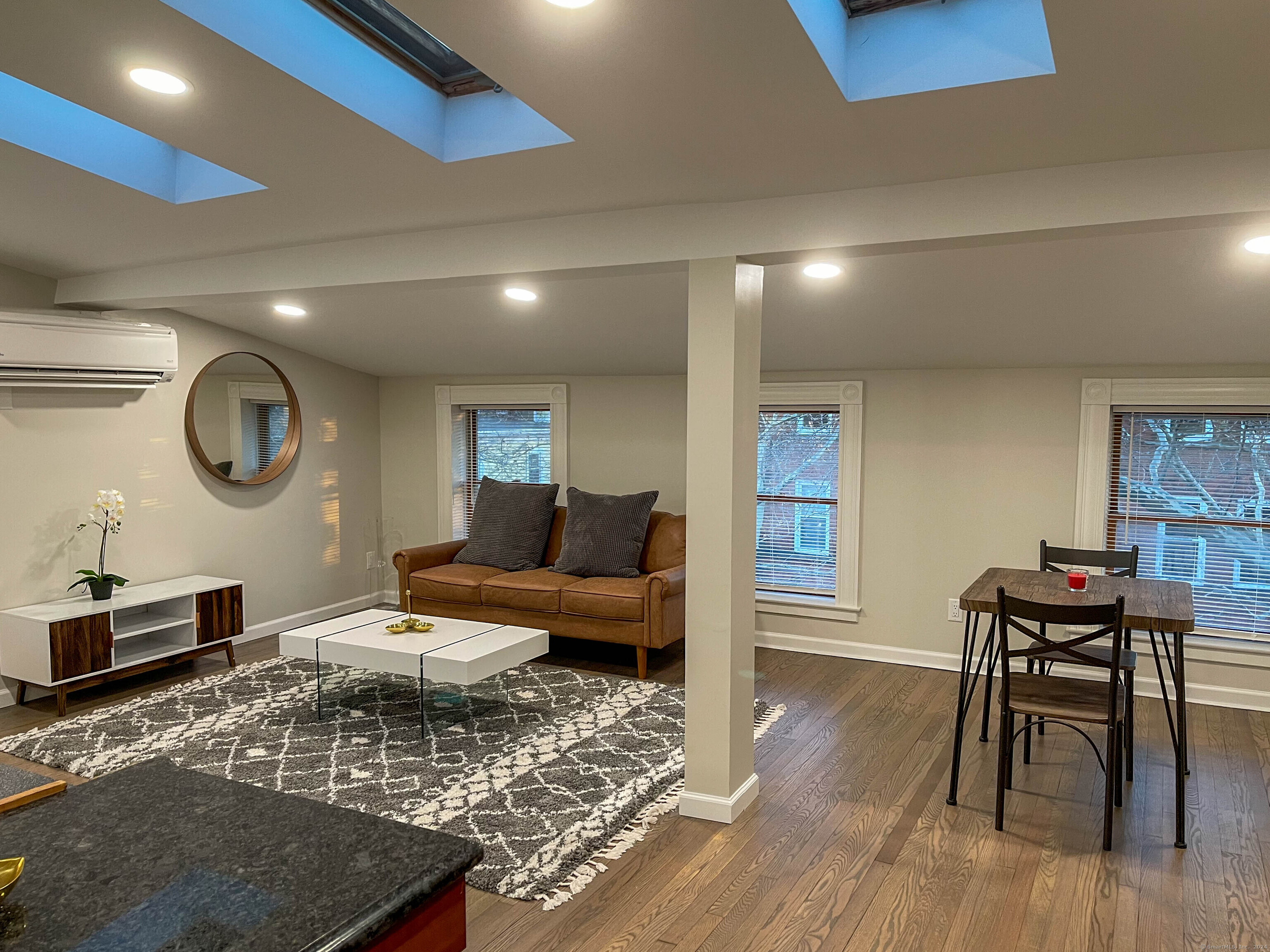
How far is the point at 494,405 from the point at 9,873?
5.58 meters

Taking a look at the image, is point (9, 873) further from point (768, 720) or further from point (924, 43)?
point (768, 720)

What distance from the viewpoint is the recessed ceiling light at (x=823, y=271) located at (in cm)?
353

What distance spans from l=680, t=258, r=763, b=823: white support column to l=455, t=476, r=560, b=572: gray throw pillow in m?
2.67

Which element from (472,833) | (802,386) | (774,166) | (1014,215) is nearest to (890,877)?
(472,833)

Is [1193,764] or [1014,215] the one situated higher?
[1014,215]

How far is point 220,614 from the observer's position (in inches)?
197

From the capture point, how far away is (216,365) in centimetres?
545

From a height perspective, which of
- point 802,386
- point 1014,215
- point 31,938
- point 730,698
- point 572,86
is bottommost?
point 730,698

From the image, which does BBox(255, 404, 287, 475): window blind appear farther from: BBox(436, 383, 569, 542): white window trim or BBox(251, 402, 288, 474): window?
BBox(436, 383, 569, 542): white window trim

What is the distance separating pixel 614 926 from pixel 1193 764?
267cm

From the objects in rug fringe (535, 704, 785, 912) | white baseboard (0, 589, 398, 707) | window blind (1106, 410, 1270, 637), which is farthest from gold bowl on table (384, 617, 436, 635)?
window blind (1106, 410, 1270, 637)

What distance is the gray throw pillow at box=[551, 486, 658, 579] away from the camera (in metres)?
5.35

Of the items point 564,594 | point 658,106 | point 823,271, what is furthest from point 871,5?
point 564,594

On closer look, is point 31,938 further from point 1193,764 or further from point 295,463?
point 295,463
